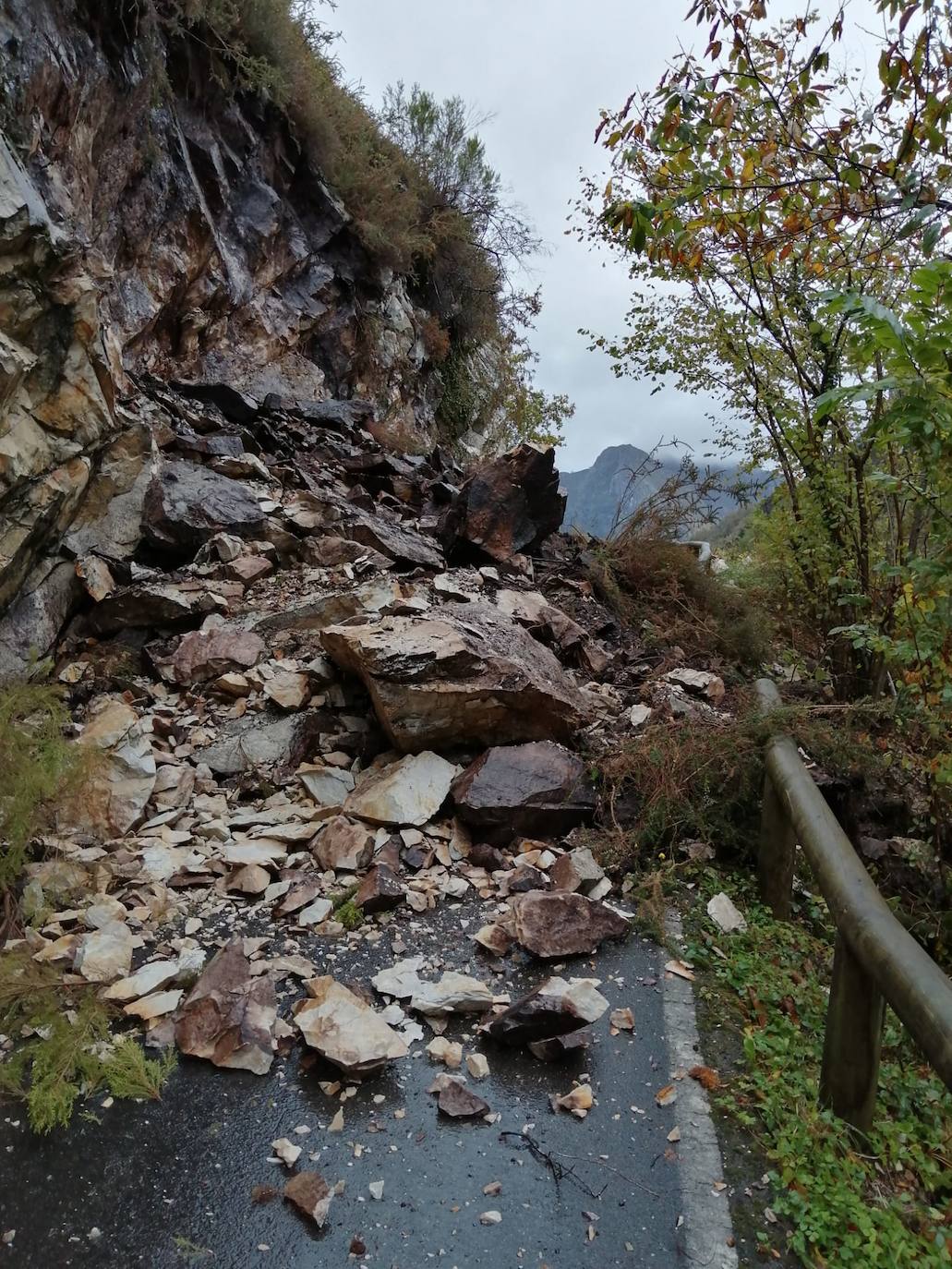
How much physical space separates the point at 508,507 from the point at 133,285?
17.7ft

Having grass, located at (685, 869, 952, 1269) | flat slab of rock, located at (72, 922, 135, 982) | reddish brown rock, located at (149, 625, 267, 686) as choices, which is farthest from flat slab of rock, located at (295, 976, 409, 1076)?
reddish brown rock, located at (149, 625, 267, 686)

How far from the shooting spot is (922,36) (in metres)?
2.34

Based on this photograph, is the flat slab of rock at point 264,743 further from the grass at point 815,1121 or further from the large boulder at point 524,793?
the grass at point 815,1121

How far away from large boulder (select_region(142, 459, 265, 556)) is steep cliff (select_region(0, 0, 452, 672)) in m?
0.19

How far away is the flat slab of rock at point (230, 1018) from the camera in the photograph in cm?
254

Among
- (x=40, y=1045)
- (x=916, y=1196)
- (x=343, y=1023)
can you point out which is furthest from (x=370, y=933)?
(x=916, y=1196)

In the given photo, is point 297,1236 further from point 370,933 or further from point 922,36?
point 922,36

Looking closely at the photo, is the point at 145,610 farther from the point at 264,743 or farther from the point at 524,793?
the point at 524,793

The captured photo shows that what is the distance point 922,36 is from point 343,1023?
3698 millimetres

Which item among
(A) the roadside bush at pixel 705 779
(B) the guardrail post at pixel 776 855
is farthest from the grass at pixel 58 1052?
(B) the guardrail post at pixel 776 855

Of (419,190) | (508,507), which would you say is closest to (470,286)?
(419,190)

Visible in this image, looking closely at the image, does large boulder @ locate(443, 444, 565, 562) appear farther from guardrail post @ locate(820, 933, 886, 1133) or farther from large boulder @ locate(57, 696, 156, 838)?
guardrail post @ locate(820, 933, 886, 1133)

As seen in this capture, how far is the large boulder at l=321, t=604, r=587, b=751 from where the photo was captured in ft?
14.1

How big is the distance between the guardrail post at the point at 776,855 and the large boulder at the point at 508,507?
4133mm
